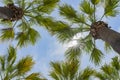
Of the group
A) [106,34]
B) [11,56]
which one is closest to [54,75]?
[11,56]

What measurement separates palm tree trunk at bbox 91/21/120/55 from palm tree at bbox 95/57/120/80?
188 cm

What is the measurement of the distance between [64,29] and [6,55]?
2.92 m

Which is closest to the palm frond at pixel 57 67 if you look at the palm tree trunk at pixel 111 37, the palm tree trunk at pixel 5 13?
the palm tree trunk at pixel 111 37

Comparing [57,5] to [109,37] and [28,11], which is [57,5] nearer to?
[28,11]

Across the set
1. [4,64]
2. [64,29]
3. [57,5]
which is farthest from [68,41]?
[4,64]

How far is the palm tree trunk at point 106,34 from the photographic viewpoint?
9.67 meters

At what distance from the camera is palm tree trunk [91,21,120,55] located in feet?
31.7

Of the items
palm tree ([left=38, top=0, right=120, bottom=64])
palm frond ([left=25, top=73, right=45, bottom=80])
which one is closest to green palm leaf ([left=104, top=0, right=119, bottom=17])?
palm tree ([left=38, top=0, right=120, bottom=64])

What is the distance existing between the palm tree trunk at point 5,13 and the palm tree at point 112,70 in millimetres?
4926

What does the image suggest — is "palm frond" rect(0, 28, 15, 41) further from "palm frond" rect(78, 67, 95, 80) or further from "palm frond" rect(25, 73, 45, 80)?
"palm frond" rect(78, 67, 95, 80)

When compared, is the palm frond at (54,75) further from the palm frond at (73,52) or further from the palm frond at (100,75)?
the palm frond at (100,75)

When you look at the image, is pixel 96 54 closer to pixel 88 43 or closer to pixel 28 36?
pixel 88 43

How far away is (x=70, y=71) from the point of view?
12656 millimetres

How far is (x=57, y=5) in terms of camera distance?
565 inches
